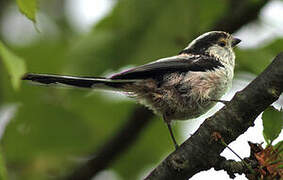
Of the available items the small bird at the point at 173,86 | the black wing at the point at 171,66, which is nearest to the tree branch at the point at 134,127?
the black wing at the point at 171,66

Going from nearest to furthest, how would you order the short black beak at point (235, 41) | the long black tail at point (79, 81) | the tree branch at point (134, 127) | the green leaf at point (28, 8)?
the green leaf at point (28, 8)
the long black tail at point (79, 81)
the short black beak at point (235, 41)
the tree branch at point (134, 127)

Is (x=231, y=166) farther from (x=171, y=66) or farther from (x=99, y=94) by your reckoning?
(x=99, y=94)

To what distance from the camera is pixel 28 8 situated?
2.93 m

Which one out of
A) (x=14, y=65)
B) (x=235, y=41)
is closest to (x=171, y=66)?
(x=235, y=41)

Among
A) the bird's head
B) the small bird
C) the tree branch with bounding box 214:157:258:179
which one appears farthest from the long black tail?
the tree branch with bounding box 214:157:258:179

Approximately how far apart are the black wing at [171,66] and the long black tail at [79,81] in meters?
0.10

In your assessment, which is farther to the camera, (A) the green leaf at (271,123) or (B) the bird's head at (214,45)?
(B) the bird's head at (214,45)

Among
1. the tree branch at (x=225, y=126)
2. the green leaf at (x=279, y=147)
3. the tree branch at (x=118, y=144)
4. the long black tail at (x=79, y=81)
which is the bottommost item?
the green leaf at (x=279, y=147)

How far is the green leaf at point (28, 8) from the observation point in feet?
9.55

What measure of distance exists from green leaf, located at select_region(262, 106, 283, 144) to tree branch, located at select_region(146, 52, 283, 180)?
2.2 inches

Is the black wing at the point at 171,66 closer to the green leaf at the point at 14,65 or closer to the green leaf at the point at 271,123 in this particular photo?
the green leaf at the point at 14,65

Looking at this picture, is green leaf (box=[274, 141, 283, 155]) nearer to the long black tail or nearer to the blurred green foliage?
the long black tail

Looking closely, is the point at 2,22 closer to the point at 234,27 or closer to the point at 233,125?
the point at 234,27

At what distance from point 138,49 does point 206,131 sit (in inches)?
90.6
